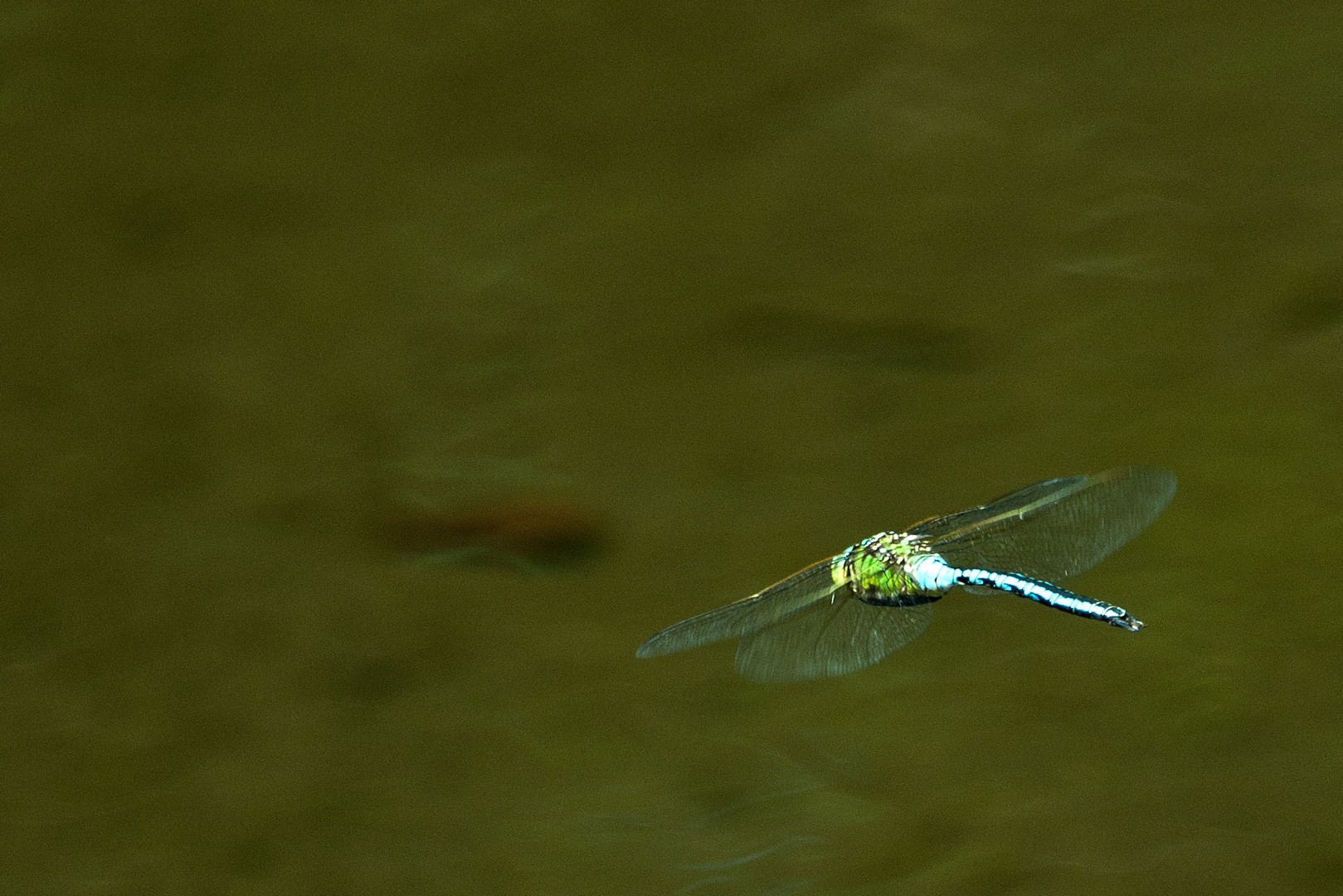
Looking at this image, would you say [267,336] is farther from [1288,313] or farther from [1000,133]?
[1288,313]

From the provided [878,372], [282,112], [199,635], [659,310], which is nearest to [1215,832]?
[878,372]

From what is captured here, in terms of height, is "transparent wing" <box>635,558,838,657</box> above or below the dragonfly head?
above

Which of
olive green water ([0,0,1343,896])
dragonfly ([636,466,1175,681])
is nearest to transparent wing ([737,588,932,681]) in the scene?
dragonfly ([636,466,1175,681])

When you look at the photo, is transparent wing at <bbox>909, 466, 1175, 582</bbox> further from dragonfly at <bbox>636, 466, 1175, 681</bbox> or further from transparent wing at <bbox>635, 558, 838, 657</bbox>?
transparent wing at <bbox>635, 558, 838, 657</bbox>

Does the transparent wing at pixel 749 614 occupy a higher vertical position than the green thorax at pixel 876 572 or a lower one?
lower

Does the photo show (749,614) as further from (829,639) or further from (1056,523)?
(1056,523)

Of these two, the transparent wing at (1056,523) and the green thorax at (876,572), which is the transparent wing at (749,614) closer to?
the green thorax at (876,572)

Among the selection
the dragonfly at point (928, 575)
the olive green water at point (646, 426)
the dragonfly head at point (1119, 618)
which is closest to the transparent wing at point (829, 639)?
the dragonfly at point (928, 575)
